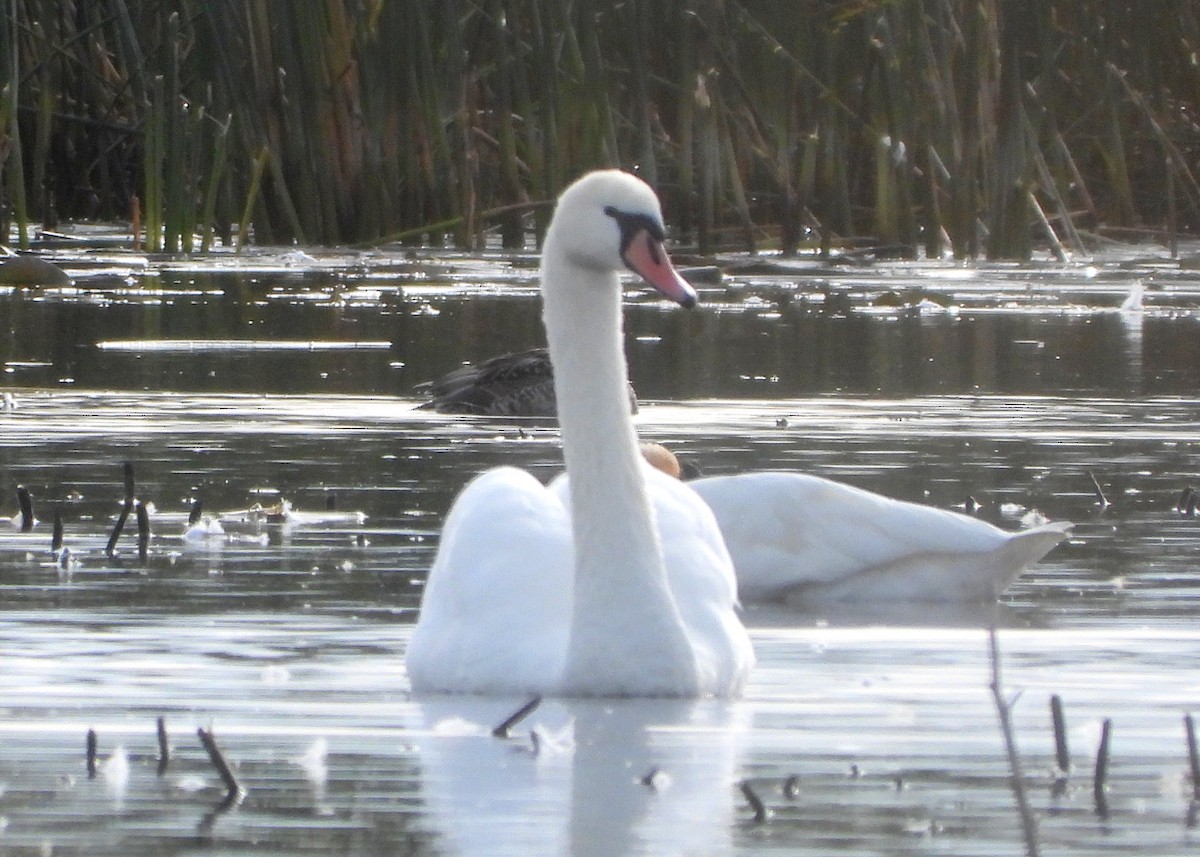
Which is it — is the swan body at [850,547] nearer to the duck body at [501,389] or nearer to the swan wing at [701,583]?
the swan wing at [701,583]

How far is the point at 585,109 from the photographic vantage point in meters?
20.4

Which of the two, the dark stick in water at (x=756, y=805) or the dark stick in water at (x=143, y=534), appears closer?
the dark stick in water at (x=756, y=805)

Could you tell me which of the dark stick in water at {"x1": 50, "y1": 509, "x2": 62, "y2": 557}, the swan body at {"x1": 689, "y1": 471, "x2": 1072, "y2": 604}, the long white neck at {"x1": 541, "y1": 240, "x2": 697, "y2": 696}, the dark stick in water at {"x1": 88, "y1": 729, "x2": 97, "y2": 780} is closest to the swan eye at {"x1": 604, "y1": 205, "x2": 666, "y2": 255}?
the long white neck at {"x1": 541, "y1": 240, "x2": 697, "y2": 696}

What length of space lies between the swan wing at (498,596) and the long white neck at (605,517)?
0.12m

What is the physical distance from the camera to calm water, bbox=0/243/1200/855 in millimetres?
3906

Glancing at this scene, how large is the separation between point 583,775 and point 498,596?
99cm

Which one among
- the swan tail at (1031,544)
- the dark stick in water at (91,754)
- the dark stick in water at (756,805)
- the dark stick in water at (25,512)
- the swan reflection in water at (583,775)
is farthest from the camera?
the dark stick in water at (25,512)

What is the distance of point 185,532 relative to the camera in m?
7.13

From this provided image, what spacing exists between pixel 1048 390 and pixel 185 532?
5439 millimetres

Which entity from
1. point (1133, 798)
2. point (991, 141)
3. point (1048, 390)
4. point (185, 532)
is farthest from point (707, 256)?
point (1133, 798)

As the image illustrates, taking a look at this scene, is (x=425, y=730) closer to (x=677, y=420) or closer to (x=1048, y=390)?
(x=677, y=420)

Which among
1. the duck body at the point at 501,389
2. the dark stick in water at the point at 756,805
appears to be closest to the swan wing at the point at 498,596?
the dark stick in water at the point at 756,805

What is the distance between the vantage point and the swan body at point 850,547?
6.68 meters

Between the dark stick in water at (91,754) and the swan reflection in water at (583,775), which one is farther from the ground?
the dark stick in water at (91,754)
